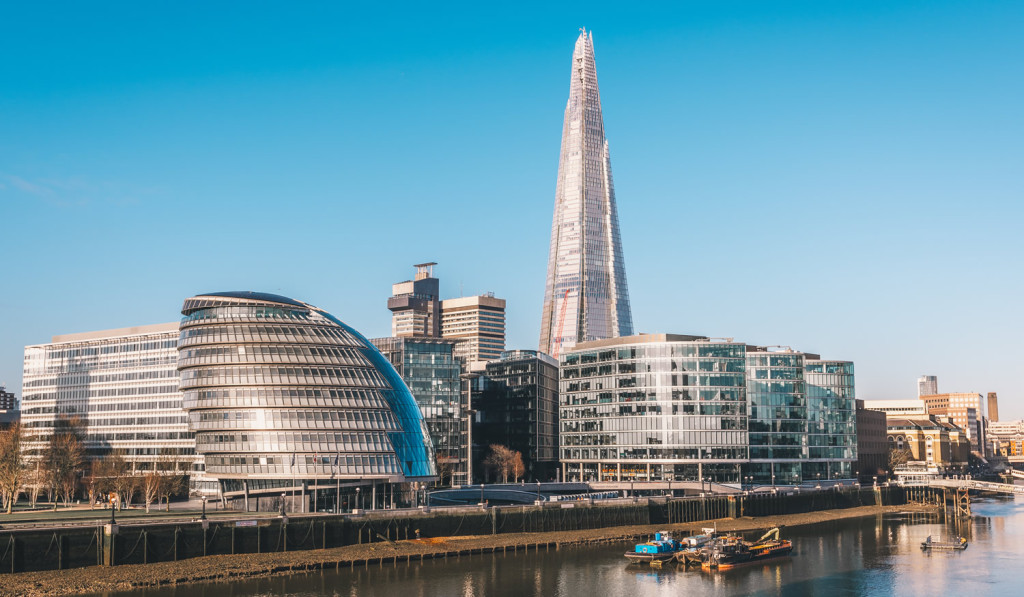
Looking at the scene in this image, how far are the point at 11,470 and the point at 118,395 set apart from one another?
2046 inches

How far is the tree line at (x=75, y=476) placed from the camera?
127812 mm

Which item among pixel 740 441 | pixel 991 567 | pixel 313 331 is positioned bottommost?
pixel 991 567

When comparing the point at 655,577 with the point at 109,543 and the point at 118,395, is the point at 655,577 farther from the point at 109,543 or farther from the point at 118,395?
the point at 118,395

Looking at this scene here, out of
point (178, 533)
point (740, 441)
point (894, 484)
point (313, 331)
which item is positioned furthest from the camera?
point (894, 484)

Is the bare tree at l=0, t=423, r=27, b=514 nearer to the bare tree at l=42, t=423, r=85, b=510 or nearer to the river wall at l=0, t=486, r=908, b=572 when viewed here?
the bare tree at l=42, t=423, r=85, b=510

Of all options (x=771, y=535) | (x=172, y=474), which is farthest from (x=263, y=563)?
(x=771, y=535)

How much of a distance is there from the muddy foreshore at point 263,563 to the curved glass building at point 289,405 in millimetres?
17118

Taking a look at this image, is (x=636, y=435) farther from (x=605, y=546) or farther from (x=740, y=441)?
(x=605, y=546)

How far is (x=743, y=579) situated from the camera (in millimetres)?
98312

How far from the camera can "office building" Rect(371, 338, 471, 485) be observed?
184 metres

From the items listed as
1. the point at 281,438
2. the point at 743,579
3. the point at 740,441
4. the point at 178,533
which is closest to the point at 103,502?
the point at 281,438

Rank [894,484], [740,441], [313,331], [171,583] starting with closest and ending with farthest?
[171,583], [313,331], [740,441], [894,484]

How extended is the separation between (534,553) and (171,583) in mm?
40542

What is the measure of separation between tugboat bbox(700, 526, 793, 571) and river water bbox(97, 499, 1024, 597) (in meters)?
1.73
